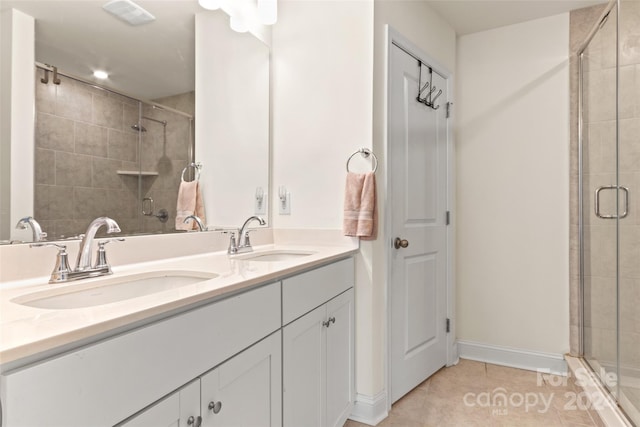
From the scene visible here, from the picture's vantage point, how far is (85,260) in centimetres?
109

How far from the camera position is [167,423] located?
804mm

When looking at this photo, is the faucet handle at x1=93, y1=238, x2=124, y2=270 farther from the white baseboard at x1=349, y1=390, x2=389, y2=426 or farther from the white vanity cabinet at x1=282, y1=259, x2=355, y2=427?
the white baseboard at x1=349, y1=390, x2=389, y2=426

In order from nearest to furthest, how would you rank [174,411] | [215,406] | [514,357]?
[174,411], [215,406], [514,357]

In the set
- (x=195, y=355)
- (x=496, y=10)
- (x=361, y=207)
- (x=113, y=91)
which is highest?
(x=496, y=10)

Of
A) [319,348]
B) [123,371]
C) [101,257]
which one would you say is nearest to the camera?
[123,371]

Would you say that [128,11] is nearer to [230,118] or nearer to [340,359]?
[230,118]

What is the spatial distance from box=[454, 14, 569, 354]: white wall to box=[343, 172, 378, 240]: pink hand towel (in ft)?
4.16

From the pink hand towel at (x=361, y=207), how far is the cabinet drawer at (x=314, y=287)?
0.54 feet

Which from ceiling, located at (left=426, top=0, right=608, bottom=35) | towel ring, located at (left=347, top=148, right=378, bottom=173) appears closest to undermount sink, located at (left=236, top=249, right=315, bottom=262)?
towel ring, located at (left=347, top=148, right=378, bottom=173)

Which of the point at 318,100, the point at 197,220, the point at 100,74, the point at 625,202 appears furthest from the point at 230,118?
the point at 625,202

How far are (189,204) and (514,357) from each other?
2.42 m

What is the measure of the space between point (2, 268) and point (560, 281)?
296cm

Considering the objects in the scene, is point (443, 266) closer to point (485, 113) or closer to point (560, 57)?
point (485, 113)

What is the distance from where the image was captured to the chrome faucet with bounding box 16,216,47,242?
1067mm
